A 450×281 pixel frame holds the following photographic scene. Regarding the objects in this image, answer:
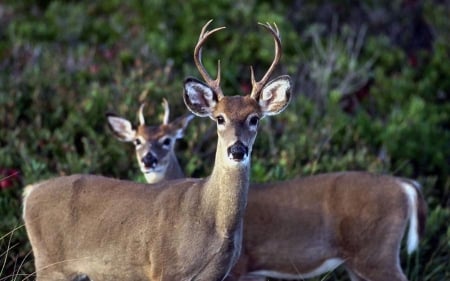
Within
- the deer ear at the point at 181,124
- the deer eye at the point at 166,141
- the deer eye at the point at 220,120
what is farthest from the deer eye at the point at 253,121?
the deer ear at the point at 181,124

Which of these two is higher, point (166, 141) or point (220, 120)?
point (220, 120)

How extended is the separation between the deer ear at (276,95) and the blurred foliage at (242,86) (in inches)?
61.0

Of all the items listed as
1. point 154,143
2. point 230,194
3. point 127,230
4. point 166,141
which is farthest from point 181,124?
point 230,194

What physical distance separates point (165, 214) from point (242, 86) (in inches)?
→ 180

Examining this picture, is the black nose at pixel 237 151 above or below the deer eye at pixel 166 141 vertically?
above

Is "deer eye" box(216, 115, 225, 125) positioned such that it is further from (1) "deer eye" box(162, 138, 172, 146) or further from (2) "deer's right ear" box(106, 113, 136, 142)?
(2) "deer's right ear" box(106, 113, 136, 142)

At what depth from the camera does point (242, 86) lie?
34.8 ft

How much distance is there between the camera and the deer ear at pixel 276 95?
20.8 feet

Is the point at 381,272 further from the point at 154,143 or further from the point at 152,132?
the point at 152,132

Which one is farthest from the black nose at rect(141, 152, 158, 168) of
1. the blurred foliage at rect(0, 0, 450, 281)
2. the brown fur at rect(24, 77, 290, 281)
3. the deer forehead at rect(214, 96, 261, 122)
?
the deer forehead at rect(214, 96, 261, 122)

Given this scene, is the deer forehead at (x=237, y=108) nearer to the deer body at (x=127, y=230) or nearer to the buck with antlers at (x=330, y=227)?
the deer body at (x=127, y=230)

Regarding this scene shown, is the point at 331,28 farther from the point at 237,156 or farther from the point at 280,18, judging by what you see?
the point at 237,156

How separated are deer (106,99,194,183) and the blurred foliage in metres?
0.37

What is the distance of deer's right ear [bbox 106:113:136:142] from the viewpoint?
8133 millimetres
